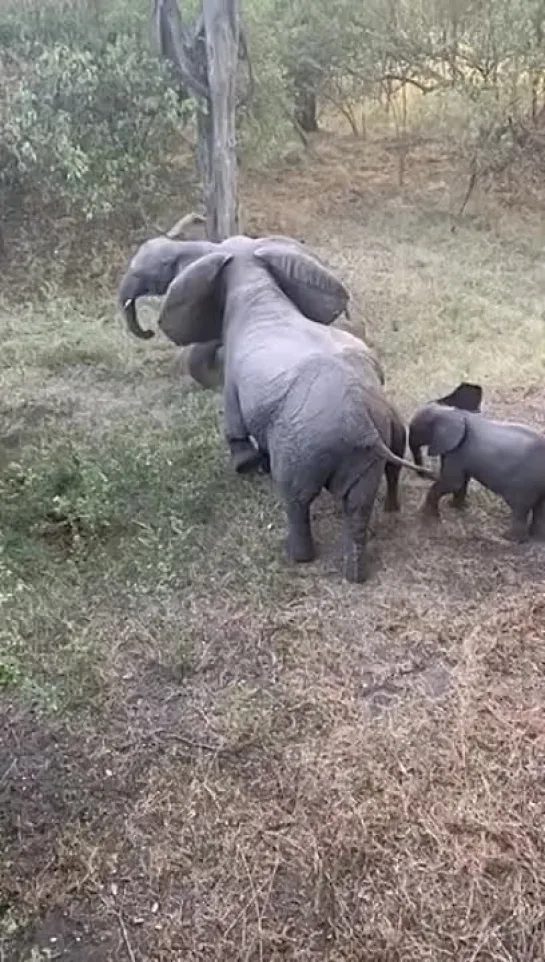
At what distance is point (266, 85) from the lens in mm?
7656

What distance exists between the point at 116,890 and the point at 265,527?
1.75m

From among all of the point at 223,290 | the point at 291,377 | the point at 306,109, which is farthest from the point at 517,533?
the point at 306,109

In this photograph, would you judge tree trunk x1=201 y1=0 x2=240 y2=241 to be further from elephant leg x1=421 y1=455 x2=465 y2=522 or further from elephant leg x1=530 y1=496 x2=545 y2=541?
elephant leg x1=530 y1=496 x2=545 y2=541

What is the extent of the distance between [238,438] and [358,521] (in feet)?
2.57

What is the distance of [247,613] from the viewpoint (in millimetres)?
3717

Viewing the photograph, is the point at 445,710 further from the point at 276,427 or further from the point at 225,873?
the point at 276,427

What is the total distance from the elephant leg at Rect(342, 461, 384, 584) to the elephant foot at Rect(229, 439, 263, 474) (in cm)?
61

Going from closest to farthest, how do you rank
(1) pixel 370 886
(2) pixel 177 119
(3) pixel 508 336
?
(1) pixel 370 886 < (3) pixel 508 336 < (2) pixel 177 119

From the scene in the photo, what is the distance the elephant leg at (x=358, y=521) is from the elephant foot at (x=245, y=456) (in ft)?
2.01

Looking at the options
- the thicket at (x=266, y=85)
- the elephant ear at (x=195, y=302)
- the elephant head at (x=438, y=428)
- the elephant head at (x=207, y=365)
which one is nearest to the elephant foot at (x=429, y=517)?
the elephant head at (x=438, y=428)

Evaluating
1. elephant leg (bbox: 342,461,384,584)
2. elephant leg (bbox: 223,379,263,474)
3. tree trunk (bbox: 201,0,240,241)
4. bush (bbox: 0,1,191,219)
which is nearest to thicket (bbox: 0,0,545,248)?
bush (bbox: 0,1,191,219)

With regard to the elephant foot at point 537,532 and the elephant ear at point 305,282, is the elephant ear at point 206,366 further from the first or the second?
the elephant foot at point 537,532

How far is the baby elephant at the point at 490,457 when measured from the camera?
388cm

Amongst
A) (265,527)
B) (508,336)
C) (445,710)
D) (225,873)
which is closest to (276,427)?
(265,527)
